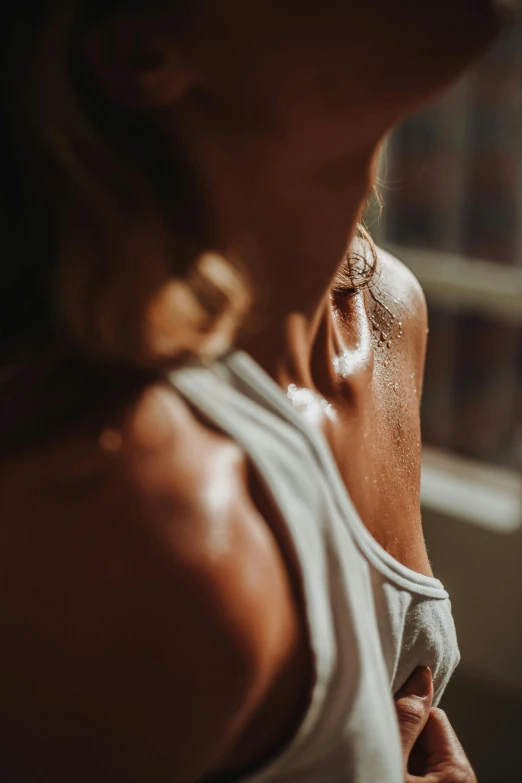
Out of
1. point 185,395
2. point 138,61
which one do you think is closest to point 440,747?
point 185,395

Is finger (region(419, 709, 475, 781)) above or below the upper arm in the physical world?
below

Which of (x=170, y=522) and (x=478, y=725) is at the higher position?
(x=170, y=522)

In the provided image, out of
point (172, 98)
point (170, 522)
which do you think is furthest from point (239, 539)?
point (172, 98)

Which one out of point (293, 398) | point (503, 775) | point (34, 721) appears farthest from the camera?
point (503, 775)

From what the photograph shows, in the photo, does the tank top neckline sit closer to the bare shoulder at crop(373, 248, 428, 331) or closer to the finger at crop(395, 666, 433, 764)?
the finger at crop(395, 666, 433, 764)

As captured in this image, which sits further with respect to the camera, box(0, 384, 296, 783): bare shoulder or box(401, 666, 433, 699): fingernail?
box(401, 666, 433, 699): fingernail

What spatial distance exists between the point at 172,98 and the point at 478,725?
1.85 metres

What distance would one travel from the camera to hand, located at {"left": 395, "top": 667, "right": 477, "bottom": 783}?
667 mm

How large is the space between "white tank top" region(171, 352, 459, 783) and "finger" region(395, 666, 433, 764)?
0.20 ft

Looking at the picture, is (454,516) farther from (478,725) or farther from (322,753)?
(322,753)

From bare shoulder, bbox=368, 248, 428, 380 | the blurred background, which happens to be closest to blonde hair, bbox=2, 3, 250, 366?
bare shoulder, bbox=368, 248, 428, 380

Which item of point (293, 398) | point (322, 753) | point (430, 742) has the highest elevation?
point (293, 398)

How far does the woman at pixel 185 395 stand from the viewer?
0.49m

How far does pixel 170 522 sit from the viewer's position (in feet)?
1.64
